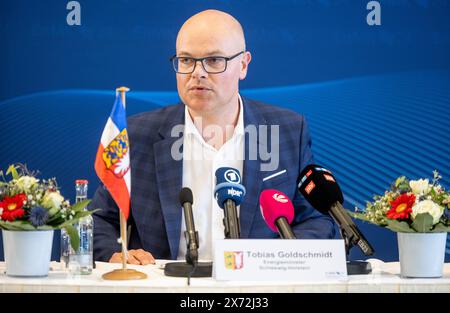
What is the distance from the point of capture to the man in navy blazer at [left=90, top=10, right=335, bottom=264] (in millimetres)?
4086

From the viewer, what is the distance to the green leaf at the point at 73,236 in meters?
3.04

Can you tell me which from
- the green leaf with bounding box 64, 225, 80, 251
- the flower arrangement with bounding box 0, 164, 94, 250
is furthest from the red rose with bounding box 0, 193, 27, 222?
the green leaf with bounding box 64, 225, 80, 251

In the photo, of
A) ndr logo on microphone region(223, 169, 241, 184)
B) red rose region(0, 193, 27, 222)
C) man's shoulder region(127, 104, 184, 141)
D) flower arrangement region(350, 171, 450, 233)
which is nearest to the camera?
red rose region(0, 193, 27, 222)

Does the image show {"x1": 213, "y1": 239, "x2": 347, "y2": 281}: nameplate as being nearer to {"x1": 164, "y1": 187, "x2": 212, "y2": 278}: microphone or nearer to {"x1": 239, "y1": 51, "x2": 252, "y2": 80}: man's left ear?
{"x1": 164, "y1": 187, "x2": 212, "y2": 278}: microphone

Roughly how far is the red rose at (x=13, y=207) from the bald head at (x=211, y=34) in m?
1.56

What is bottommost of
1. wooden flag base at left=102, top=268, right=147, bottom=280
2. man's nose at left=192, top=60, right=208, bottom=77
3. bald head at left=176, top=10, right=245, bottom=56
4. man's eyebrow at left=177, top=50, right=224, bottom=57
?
wooden flag base at left=102, top=268, right=147, bottom=280

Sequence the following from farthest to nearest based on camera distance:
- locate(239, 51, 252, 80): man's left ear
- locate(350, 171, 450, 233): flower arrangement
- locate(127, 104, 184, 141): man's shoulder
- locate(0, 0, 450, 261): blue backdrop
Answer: locate(0, 0, 450, 261): blue backdrop, locate(239, 51, 252, 80): man's left ear, locate(127, 104, 184, 141): man's shoulder, locate(350, 171, 450, 233): flower arrangement

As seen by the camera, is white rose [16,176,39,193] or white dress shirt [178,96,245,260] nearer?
white rose [16,176,39,193]

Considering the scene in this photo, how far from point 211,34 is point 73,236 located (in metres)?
1.66

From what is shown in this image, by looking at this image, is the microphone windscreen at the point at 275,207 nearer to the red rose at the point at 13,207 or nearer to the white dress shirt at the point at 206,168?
the red rose at the point at 13,207

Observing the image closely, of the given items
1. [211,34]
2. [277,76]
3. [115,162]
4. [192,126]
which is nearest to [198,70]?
[211,34]

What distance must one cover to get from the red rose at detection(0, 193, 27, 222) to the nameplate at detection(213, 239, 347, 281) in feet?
2.51

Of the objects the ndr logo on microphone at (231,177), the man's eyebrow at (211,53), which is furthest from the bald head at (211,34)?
the ndr logo on microphone at (231,177)

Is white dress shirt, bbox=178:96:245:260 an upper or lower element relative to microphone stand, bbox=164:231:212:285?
upper
